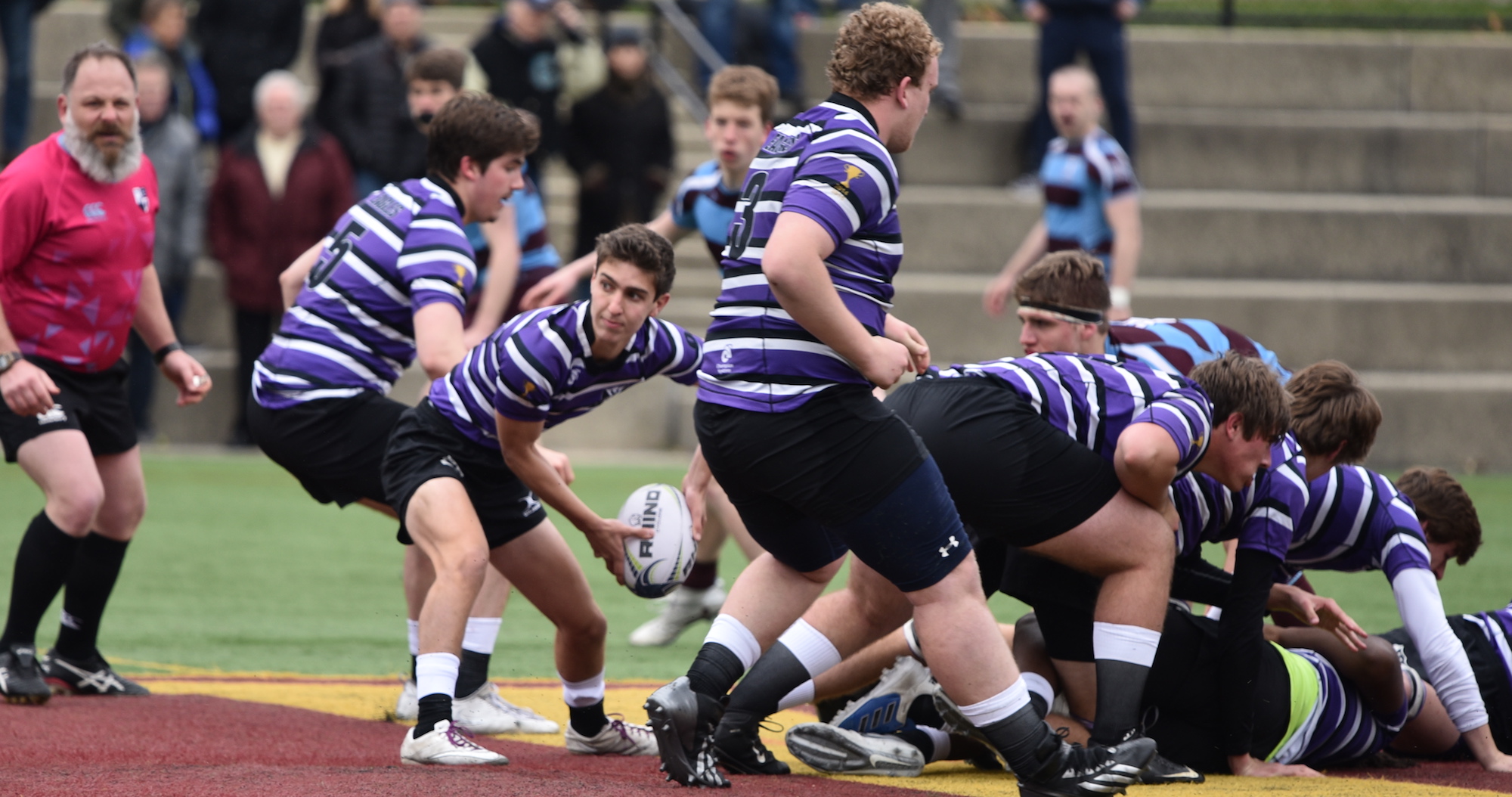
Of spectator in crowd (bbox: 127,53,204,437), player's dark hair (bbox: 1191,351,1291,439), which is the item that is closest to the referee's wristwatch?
player's dark hair (bbox: 1191,351,1291,439)

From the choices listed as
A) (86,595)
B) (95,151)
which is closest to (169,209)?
(95,151)

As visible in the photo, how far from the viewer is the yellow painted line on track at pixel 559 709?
4398 mm

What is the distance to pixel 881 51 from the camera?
4.03 meters

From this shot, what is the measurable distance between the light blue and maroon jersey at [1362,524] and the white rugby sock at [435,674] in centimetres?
234

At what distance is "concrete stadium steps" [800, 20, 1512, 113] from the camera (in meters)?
15.3

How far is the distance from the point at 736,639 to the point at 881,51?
1.49 metres

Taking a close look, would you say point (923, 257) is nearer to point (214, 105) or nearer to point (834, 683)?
point (214, 105)

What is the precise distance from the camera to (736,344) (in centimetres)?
407

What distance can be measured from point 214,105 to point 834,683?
9858mm

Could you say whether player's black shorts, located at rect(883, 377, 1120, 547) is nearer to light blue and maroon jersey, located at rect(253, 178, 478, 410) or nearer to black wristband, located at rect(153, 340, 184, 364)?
light blue and maroon jersey, located at rect(253, 178, 478, 410)

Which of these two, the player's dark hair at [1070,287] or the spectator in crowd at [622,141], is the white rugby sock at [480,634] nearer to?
the player's dark hair at [1070,287]

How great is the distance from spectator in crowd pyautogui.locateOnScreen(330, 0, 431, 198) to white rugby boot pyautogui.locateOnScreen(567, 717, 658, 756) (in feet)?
24.6

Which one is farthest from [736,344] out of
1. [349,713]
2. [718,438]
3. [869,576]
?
[349,713]

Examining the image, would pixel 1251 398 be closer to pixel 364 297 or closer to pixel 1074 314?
pixel 1074 314
